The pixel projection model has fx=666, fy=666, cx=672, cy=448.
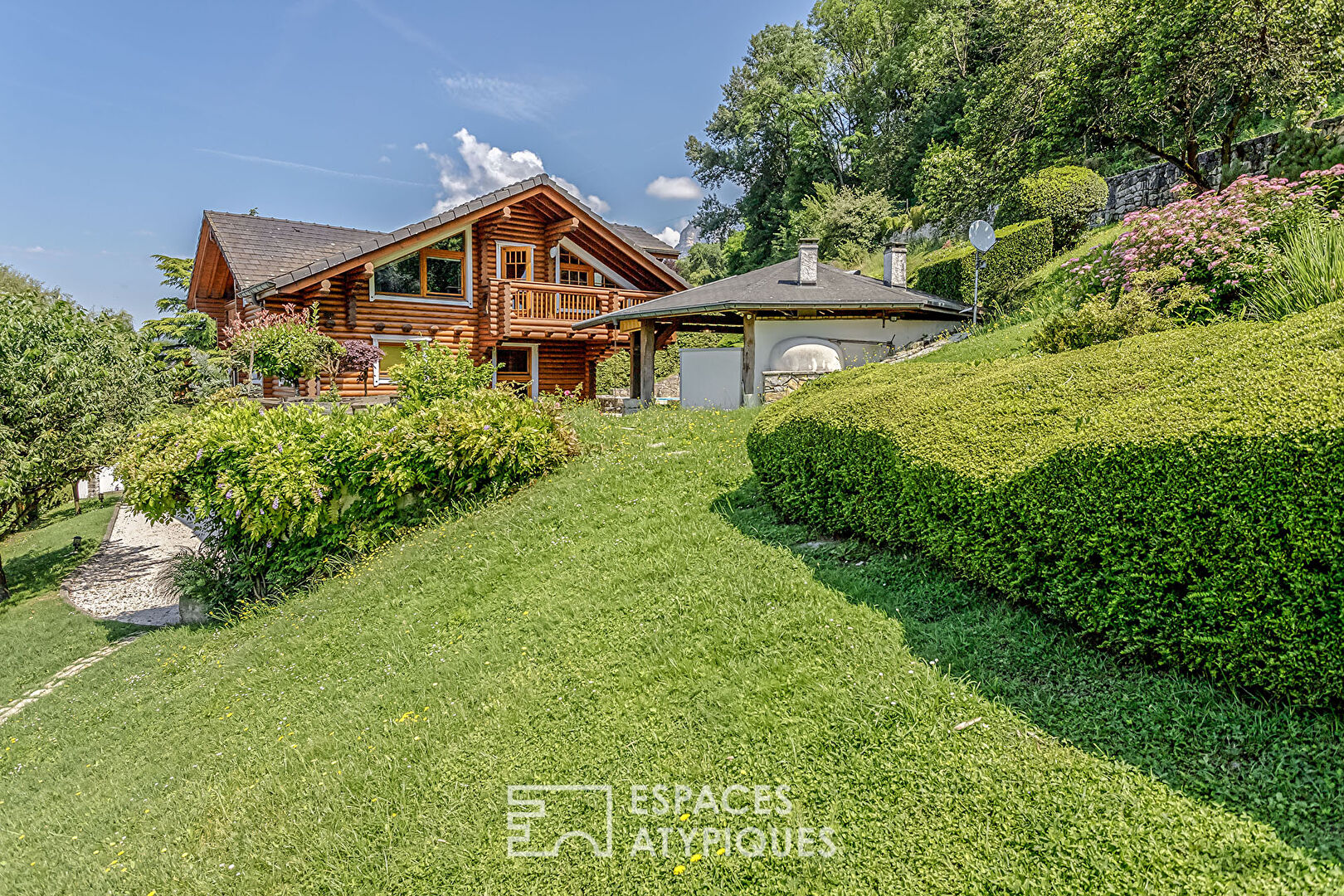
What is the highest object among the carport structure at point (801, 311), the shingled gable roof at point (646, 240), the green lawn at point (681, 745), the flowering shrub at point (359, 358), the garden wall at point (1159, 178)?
the shingled gable roof at point (646, 240)

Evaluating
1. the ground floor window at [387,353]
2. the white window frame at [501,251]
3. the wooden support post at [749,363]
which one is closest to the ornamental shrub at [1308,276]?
the wooden support post at [749,363]

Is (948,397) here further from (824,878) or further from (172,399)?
(172,399)

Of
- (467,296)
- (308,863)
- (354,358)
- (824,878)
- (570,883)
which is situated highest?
(467,296)

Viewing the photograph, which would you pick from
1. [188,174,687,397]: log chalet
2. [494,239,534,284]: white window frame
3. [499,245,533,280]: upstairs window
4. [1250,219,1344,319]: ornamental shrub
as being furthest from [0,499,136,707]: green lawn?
[1250,219,1344,319]: ornamental shrub

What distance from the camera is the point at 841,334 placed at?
634 inches

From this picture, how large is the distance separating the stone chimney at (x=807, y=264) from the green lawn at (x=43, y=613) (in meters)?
15.4

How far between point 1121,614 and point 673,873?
2433mm

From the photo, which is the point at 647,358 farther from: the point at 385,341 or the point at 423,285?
the point at 385,341

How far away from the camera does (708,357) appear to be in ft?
55.9

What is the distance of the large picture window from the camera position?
1730 centimetres

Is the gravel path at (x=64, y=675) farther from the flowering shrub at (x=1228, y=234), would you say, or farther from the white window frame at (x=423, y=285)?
the flowering shrub at (x=1228, y=234)

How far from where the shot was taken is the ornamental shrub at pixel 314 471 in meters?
8.61

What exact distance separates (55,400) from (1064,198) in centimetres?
2417

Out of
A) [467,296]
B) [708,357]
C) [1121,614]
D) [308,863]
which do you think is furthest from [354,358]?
[1121,614]
